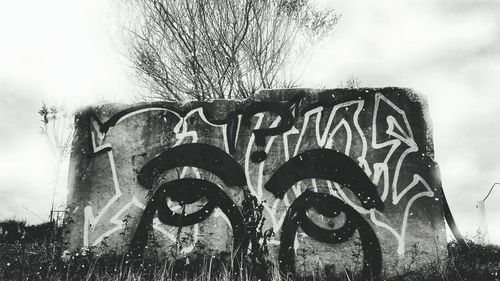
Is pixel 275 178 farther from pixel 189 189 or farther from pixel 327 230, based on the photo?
pixel 189 189

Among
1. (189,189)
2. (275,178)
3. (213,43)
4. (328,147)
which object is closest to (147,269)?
(189,189)

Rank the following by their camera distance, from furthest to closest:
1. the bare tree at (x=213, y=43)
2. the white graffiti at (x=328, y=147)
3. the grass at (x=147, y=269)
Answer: the bare tree at (x=213, y=43)
the white graffiti at (x=328, y=147)
the grass at (x=147, y=269)

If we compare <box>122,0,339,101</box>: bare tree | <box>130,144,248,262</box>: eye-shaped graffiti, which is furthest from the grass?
<box>122,0,339,101</box>: bare tree

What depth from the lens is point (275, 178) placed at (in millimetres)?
4066

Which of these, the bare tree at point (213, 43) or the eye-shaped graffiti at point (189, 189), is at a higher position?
the bare tree at point (213, 43)

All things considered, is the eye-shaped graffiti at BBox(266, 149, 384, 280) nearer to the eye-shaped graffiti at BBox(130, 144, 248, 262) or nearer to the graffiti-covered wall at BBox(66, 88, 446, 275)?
the graffiti-covered wall at BBox(66, 88, 446, 275)

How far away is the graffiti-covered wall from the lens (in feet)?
12.8

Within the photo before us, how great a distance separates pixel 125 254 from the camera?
404 centimetres

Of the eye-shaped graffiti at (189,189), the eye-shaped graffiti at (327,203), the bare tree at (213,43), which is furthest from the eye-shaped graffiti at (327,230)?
the bare tree at (213,43)

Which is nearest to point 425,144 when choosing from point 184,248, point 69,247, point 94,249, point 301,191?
point 301,191

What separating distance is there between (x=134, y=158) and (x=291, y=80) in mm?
7047

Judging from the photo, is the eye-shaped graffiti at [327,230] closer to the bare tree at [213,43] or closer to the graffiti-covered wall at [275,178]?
the graffiti-covered wall at [275,178]

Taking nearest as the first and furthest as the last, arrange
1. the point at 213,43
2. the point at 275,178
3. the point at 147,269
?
the point at 147,269 < the point at 275,178 < the point at 213,43

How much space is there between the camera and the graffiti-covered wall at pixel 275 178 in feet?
12.8
